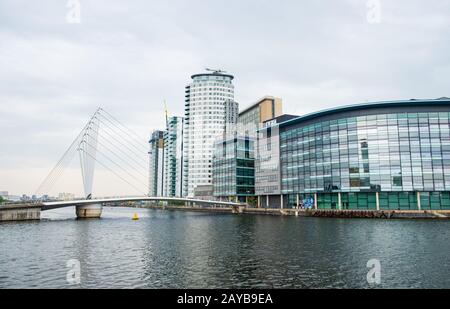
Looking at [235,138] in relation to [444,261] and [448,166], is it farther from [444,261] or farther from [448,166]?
[444,261]

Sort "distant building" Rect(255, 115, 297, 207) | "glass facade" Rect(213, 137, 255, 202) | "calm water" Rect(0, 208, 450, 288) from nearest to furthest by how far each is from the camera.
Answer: "calm water" Rect(0, 208, 450, 288)
"distant building" Rect(255, 115, 297, 207)
"glass facade" Rect(213, 137, 255, 202)

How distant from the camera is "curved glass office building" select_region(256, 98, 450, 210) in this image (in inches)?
4129

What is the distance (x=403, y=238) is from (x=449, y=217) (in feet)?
177

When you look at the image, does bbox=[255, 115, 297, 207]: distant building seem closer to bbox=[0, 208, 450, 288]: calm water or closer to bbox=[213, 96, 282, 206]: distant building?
bbox=[213, 96, 282, 206]: distant building

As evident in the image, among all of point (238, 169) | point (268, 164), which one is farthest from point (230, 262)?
point (238, 169)

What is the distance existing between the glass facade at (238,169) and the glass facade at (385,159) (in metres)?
45.2

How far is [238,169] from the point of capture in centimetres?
16188

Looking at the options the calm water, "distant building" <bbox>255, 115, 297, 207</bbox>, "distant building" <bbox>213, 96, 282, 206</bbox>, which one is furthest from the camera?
"distant building" <bbox>213, 96, 282, 206</bbox>

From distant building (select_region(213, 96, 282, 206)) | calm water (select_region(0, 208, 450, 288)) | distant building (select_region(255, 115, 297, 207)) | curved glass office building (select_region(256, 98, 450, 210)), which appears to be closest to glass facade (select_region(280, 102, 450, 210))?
curved glass office building (select_region(256, 98, 450, 210))

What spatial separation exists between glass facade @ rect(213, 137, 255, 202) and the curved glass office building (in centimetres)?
4221

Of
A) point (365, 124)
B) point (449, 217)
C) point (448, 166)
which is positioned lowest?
point (449, 217)

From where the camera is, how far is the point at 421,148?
106125 millimetres

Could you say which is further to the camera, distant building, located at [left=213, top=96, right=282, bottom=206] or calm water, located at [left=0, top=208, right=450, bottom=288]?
distant building, located at [left=213, top=96, right=282, bottom=206]
